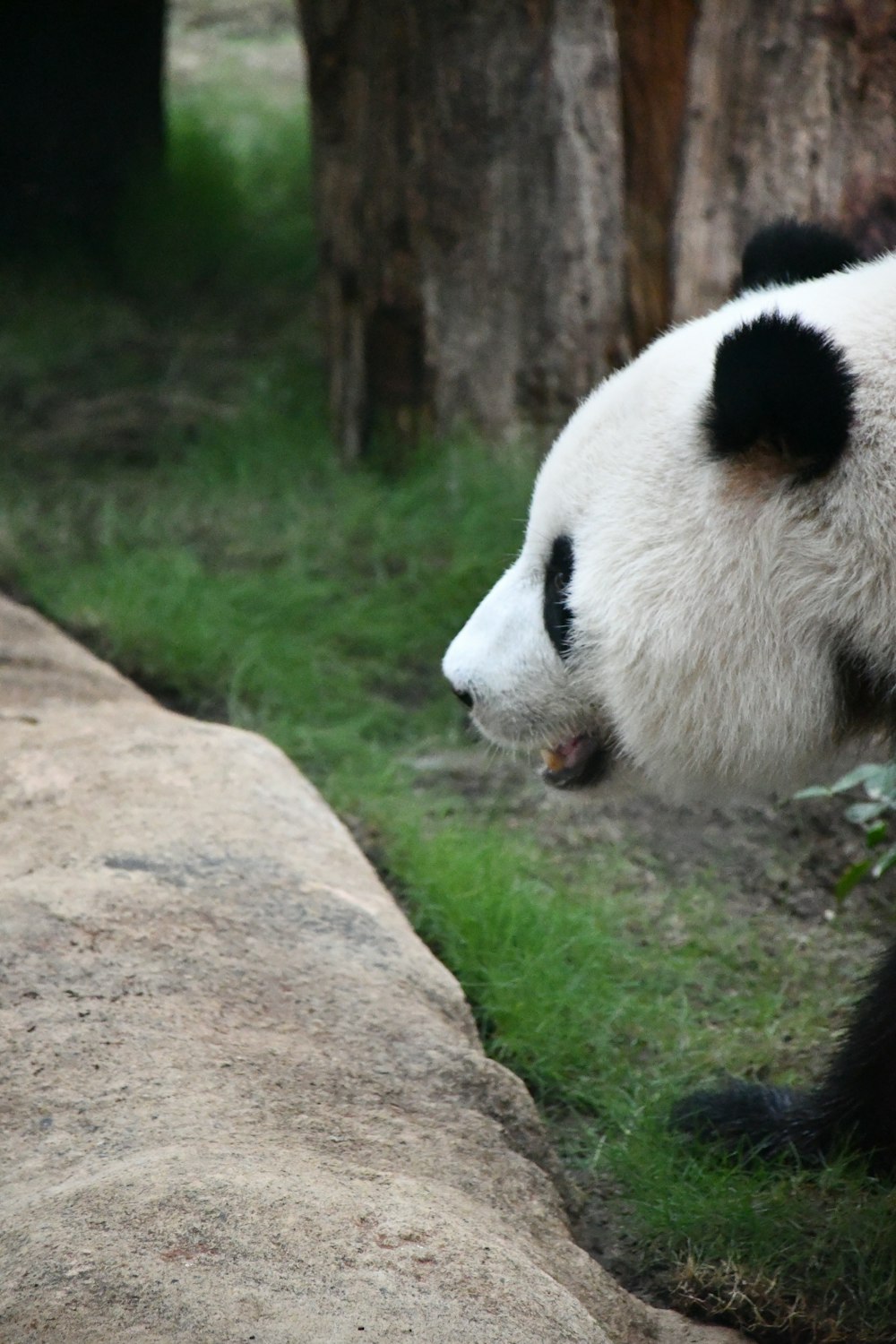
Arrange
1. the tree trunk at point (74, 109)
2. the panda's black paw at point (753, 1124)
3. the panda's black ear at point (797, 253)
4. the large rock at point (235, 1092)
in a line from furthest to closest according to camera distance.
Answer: the tree trunk at point (74, 109), the panda's black paw at point (753, 1124), the panda's black ear at point (797, 253), the large rock at point (235, 1092)

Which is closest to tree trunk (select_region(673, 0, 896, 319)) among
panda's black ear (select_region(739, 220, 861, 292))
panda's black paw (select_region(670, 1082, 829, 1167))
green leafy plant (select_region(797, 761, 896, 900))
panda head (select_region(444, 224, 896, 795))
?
panda's black ear (select_region(739, 220, 861, 292))

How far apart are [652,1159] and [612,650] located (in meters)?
0.97

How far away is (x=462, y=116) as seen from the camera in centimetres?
500

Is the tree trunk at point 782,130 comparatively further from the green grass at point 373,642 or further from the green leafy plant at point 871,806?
→ the green leafy plant at point 871,806

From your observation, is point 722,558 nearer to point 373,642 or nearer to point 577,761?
point 577,761

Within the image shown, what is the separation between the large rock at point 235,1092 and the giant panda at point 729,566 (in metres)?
0.51

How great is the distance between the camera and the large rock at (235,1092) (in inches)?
61.5

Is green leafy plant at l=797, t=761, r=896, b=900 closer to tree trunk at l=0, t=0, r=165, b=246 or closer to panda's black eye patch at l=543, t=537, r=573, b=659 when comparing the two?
panda's black eye patch at l=543, t=537, r=573, b=659

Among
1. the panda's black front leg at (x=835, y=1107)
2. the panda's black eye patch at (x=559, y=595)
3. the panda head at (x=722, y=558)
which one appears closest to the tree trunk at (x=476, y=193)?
the panda head at (x=722, y=558)

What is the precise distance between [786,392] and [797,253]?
710 millimetres

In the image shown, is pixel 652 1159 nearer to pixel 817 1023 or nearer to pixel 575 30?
pixel 817 1023

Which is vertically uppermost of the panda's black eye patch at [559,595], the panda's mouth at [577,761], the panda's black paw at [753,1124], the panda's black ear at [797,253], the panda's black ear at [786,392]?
the panda's black ear at [797,253]

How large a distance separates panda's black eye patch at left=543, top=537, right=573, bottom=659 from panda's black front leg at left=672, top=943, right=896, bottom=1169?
83 cm

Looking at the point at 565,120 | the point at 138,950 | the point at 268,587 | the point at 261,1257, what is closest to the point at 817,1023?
the point at 138,950
